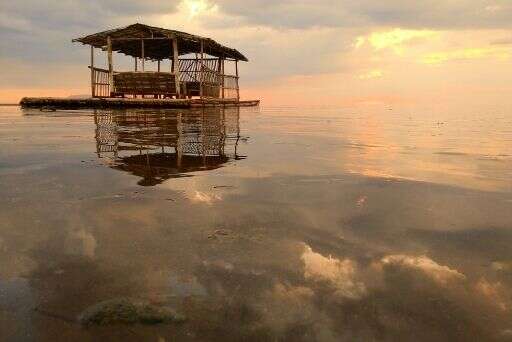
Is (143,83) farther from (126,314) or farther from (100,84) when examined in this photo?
(126,314)

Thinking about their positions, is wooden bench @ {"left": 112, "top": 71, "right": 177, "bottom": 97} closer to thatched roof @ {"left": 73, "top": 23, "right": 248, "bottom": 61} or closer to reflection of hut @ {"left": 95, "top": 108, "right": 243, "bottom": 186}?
thatched roof @ {"left": 73, "top": 23, "right": 248, "bottom": 61}

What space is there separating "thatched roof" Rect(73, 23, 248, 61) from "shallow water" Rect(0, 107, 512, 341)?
16091 millimetres

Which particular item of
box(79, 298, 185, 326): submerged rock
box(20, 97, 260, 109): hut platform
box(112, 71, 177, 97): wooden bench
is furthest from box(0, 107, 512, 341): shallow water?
box(112, 71, 177, 97): wooden bench

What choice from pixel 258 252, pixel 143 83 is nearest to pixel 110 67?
pixel 143 83

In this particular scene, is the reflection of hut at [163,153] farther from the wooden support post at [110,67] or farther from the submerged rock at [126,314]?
the wooden support post at [110,67]

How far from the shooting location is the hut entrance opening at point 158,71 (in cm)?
1939

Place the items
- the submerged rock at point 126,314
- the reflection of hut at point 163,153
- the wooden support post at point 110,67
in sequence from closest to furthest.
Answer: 1. the submerged rock at point 126,314
2. the reflection of hut at point 163,153
3. the wooden support post at point 110,67

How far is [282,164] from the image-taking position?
4945mm

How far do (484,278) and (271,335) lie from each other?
1.06m

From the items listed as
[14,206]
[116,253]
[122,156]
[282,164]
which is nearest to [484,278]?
[116,253]

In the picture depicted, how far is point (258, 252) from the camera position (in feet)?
6.89

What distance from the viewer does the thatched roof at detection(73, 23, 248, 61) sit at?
1897 centimetres

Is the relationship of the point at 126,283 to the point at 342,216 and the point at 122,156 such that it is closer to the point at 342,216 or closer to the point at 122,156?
the point at 342,216

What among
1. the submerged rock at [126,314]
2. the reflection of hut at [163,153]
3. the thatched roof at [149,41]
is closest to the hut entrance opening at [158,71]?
the thatched roof at [149,41]
